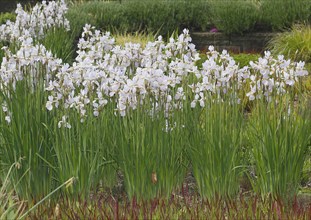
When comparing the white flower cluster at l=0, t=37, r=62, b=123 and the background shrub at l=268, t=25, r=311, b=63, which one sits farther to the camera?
the background shrub at l=268, t=25, r=311, b=63

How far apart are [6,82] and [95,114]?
72cm

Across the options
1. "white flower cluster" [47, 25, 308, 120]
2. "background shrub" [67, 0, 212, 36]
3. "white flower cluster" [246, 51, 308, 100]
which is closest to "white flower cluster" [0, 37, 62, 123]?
"white flower cluster" [47, 25, 308, 120]

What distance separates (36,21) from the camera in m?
9.38

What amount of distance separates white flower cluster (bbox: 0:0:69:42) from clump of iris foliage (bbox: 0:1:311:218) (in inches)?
139

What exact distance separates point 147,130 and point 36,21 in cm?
482

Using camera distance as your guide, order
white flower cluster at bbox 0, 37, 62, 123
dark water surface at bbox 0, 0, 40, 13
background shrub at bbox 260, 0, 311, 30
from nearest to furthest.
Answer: white flower cluster at bbox 0, 37, 62, 123 → background shrub at bbox 260, 0, 311, 30 → dark water surface at bbox 0, 0, 40, 13

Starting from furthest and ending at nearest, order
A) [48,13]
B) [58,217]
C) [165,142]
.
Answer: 1. [48,13]
2. [165,142]
3. [58,217]

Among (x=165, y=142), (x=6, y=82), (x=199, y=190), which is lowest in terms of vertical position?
(x=199, y=190)

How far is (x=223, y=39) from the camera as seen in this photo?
14.0 metres

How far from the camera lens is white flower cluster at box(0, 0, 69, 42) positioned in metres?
9.07

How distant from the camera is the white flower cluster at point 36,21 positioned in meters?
9.07

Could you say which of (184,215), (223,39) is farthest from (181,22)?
(184,215)

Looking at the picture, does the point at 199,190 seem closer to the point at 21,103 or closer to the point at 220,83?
the point at 220,83

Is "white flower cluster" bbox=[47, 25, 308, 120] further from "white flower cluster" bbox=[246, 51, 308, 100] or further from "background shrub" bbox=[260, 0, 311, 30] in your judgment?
"background shrub" bbox=[260, 0, 311, 30]
